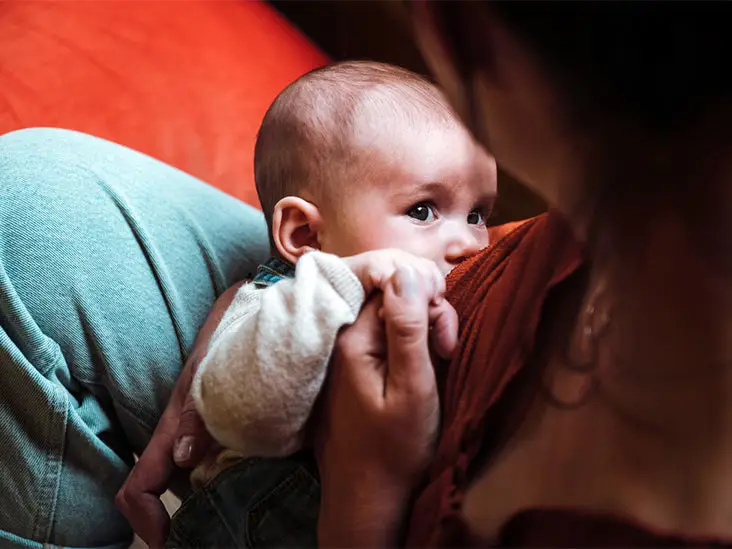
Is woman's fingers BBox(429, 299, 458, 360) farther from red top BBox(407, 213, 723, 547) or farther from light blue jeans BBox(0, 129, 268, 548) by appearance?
light blue jeans BBox(0, 129, 268, 548)

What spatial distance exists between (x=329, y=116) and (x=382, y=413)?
360mm

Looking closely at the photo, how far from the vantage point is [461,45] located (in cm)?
30

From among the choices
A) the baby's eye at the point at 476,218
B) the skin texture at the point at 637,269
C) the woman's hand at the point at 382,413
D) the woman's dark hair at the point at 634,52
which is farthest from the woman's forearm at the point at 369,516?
the baby's eye at the point at 476,218

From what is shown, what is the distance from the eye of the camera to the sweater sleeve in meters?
0.47

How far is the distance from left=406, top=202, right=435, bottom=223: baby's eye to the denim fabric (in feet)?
0.80

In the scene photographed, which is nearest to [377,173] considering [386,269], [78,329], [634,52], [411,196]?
[411,196]

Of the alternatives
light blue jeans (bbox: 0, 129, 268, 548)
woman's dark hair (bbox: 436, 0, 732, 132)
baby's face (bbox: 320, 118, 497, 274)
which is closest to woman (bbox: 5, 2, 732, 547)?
woman's dark hair (bbox: 436, 0, 732, 132)

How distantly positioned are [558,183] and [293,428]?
0.26 metres

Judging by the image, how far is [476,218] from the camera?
0.75 metres

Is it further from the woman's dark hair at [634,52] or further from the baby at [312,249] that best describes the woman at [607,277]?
the baby at [312,249]

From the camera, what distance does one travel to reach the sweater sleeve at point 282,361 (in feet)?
1.54

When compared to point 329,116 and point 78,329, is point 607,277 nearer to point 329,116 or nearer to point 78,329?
point 329,116

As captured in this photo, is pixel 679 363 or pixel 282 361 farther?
pixel 282 361

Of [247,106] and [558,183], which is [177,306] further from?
[558,183]
